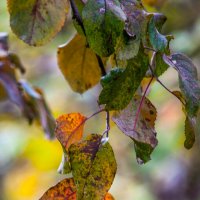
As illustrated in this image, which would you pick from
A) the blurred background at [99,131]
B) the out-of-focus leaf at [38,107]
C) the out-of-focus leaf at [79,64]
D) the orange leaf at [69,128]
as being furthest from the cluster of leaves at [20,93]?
the blurred background at [99,131]

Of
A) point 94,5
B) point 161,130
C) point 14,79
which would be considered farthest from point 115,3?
point 161,130

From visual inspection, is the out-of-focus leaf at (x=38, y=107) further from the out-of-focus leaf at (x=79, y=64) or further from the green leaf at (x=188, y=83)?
the green leaf at (x=188, y=83)

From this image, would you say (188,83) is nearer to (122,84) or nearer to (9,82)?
(122,84)

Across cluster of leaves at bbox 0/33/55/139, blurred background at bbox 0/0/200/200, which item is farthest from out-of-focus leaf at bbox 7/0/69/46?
blurred background at bbox 0/0/200/200

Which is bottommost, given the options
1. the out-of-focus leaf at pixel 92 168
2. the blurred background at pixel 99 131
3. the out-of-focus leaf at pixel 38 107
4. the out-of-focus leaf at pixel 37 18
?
the blurred background at pixel 99 131

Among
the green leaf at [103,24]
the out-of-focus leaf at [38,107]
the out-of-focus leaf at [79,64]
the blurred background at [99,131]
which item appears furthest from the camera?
the blurred background at [99,131]

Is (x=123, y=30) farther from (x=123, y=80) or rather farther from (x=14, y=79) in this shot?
(x=14, y=79)
